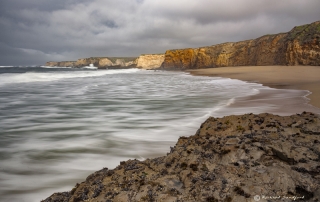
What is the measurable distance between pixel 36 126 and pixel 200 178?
5734mm

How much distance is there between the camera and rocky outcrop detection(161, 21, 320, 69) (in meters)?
29.5

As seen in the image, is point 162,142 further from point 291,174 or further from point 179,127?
point 291,174

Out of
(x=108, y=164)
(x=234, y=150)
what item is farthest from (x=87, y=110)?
(x=234, y=150)

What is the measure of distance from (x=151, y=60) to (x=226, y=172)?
9978cm

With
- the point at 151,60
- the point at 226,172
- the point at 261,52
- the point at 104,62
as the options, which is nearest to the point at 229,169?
the point at 226,172

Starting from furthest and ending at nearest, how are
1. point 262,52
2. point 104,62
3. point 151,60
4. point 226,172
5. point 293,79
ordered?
point 104,62 < point 151,60 < point 262,52 < point 293,79 < point 226,172

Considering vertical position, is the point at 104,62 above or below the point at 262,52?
above

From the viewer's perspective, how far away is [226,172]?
5.81 feet

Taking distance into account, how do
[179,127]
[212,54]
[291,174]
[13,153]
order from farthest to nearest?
[212,54]
[179,127]
[13,153]
[291,174]

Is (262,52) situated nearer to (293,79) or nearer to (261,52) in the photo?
(261,52)

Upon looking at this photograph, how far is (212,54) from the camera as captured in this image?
55.0 meters

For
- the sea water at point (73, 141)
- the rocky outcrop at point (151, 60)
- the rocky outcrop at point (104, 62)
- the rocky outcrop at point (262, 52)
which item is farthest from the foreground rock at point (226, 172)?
the rocky outcrop at point (104, 62)

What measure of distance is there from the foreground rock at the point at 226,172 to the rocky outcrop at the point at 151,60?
99096mm

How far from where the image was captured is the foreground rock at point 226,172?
5.21 feet
